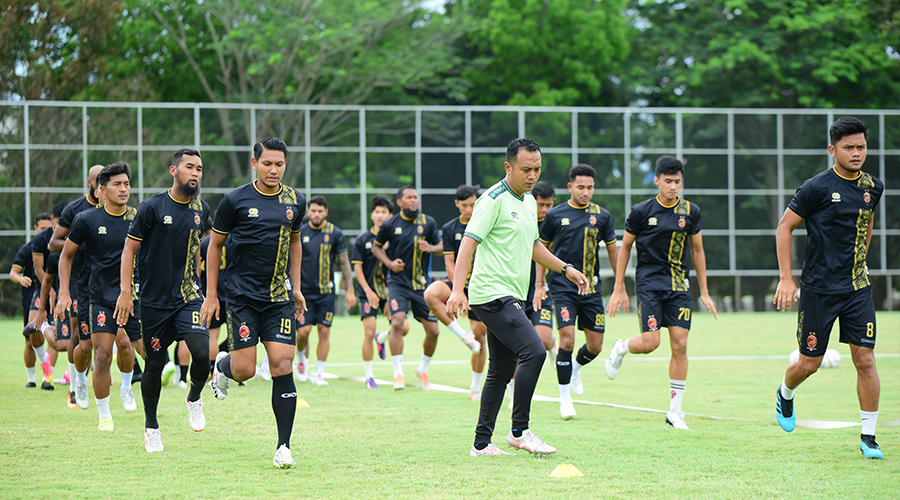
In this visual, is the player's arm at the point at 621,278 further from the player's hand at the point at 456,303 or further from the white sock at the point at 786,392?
the player's hand at the point at 456,303

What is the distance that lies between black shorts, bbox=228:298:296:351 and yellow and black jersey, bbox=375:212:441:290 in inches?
201

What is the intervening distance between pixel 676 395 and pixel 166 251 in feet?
14.4

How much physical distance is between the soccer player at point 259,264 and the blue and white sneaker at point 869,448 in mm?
3925

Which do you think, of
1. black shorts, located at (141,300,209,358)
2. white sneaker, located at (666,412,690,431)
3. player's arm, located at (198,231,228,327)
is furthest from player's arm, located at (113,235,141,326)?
white sneaker, located at (666,412,690,431)

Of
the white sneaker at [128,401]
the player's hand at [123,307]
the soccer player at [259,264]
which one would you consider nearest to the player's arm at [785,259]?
the soccer player at [259,264]

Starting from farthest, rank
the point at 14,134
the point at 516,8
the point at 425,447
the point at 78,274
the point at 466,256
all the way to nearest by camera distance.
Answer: the point at 516,8
the point at 14,134
the point at 78,274
the point at 425,447
the point at 466,256

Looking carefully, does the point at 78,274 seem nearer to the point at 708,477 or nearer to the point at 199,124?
the point at 708,477

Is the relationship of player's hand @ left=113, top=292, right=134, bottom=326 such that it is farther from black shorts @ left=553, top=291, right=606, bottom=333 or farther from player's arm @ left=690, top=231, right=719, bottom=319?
player's arm @ left=690, top=231, right=719, bottom=319

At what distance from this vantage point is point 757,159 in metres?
31.0

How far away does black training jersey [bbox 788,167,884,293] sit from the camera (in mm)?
6551

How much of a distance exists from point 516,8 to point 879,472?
111 feet

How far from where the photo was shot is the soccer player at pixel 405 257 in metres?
11.2

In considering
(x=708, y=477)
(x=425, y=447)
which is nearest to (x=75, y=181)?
(x=425, y=447)

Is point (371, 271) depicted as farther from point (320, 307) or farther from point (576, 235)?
point (576, 235)
